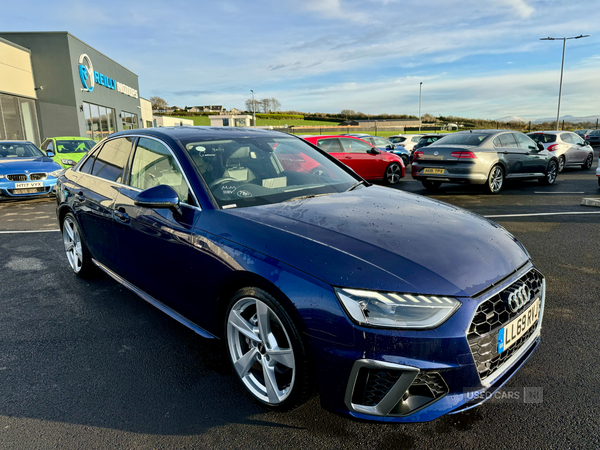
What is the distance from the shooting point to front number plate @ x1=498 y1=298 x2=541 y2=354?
1.95 meters

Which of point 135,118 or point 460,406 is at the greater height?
point 135,118

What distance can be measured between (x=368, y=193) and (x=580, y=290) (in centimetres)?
239

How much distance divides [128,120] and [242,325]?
1536 inches

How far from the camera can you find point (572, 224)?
667 centimetres

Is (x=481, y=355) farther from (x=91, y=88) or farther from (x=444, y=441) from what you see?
(x=91, y=88)

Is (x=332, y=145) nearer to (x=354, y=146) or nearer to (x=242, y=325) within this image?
(x=354, y=146)

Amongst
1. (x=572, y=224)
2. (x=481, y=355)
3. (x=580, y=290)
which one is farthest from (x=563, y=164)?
(x=481, y=355)

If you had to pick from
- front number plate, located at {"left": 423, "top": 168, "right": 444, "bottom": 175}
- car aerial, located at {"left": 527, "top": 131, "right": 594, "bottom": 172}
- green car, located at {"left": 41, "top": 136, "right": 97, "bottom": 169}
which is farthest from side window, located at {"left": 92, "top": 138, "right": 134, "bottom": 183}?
car aerial, located at {"left": 527, "top": 131, "right": 594, "bottom": 172}

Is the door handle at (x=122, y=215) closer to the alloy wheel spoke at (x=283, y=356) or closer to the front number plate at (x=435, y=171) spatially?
the alloy wheel spoke at (x=283, y=356)

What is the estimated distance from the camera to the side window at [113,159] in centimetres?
354

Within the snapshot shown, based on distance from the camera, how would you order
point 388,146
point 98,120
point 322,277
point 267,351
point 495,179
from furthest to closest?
point 98,120, point 388,146, point 495,179, point 267,351, point 322,277


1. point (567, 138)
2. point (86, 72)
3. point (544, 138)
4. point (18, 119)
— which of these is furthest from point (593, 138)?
point (18, 119)

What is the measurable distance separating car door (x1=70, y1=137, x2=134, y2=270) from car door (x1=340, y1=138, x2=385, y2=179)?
8.99 meters

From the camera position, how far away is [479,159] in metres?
9.87
